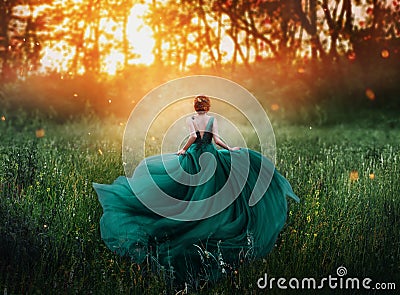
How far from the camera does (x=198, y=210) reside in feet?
15.5

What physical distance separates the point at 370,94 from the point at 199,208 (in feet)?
47.2

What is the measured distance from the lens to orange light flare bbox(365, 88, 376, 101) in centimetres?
1755

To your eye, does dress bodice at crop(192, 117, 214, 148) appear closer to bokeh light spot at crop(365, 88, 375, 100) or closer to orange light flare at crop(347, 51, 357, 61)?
bokeh light spot at crop(365, 88, 375, 100)

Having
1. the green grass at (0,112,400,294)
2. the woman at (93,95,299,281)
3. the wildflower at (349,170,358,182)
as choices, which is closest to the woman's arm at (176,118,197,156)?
the woman at (93,95,299,281)

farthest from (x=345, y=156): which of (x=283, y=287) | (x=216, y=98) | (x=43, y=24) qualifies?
(x=43, y=24)

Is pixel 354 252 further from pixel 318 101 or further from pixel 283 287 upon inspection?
pixel 318 101

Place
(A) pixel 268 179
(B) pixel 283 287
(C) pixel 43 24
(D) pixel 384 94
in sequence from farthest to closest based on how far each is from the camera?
1. (C) pixel 43 24
2. (D) pixel 384 94
3. (A) pixel 268 179
4. (B) pixel 283 287

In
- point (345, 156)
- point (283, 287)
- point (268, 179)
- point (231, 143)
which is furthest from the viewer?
point (231, 143)

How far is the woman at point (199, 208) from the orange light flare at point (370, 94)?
13.6 m

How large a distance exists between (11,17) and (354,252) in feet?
60.1

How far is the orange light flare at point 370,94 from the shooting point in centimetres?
1755

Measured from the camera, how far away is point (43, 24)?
63.7 ft

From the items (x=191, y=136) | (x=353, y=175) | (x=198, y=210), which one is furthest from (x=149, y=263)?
(x=353, y=175)

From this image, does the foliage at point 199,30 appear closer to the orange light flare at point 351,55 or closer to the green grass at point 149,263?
the orange light flare at point 351,55
